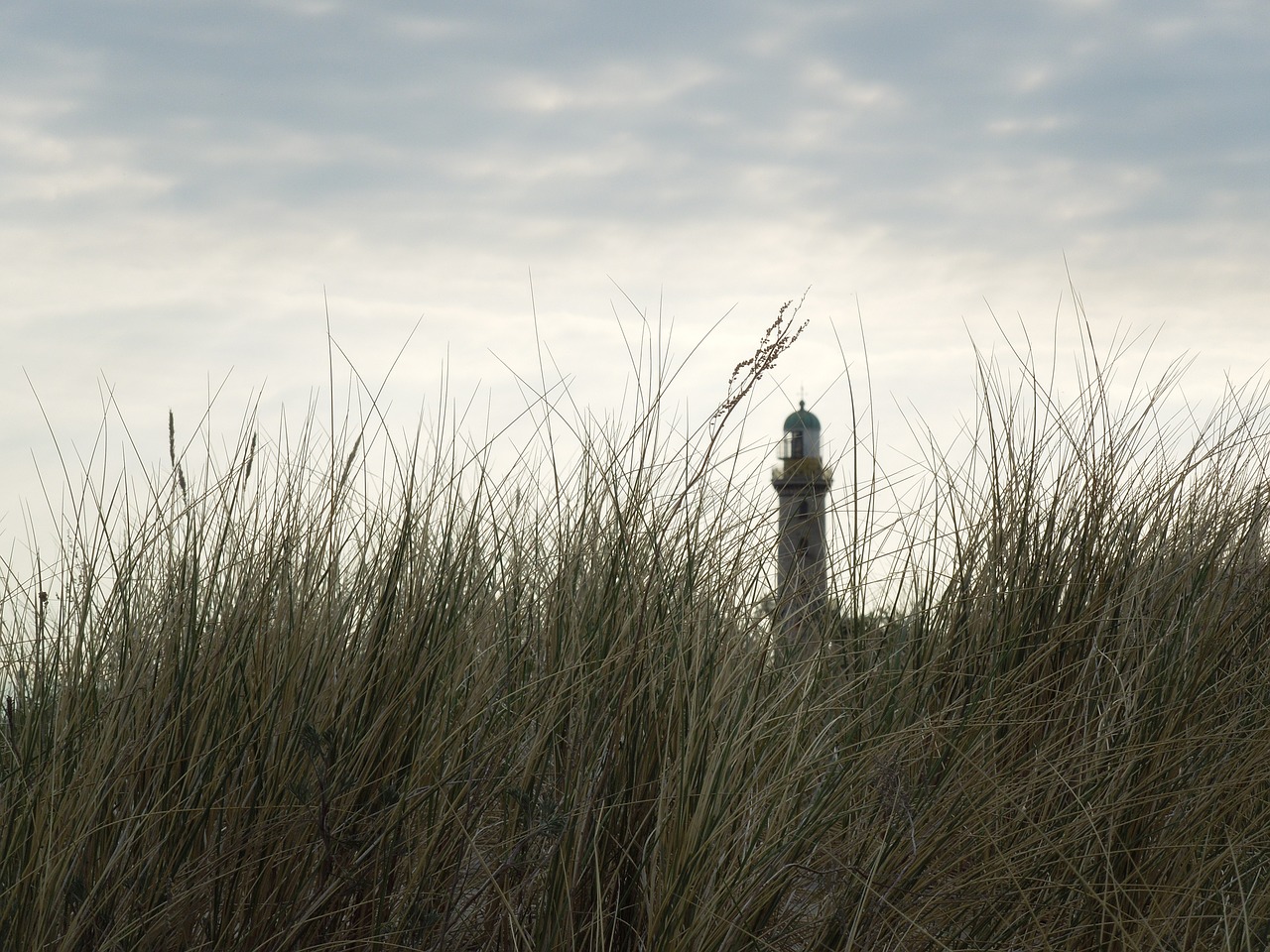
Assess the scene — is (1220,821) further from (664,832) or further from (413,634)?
(413,634)

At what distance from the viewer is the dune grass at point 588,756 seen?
159cm

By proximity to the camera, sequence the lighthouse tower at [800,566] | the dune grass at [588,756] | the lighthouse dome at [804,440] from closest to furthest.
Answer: the dune grass at [588,756] < the lighthouse tower at [800,566] < the lighthouse dome at [804,440]

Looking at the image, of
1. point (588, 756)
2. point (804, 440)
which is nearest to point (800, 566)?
point (588, 756)

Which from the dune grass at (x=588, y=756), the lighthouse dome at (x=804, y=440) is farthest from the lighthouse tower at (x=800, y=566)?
the lighthouse dome at (x=804, y=440)

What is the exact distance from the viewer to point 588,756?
1766 millimetres

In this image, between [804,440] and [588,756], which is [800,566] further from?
[804,440]

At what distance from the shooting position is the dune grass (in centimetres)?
159

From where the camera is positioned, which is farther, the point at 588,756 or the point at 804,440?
the point at 804,440

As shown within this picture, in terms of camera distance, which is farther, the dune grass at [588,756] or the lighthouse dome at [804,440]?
the lighthouse dome at [804,440]

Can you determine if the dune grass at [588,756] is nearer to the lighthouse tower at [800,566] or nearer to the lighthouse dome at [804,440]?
the lighthouse tower at [800,566]

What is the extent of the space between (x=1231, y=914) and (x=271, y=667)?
154 cm

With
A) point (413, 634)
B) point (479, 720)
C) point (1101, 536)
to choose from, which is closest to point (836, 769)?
point (479, 720)

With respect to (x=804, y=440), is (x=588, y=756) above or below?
below

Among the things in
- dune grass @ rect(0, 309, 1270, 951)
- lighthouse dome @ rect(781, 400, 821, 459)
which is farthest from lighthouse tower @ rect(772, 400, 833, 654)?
lighthouse dome @ rect(781, 400, 821, 459)
